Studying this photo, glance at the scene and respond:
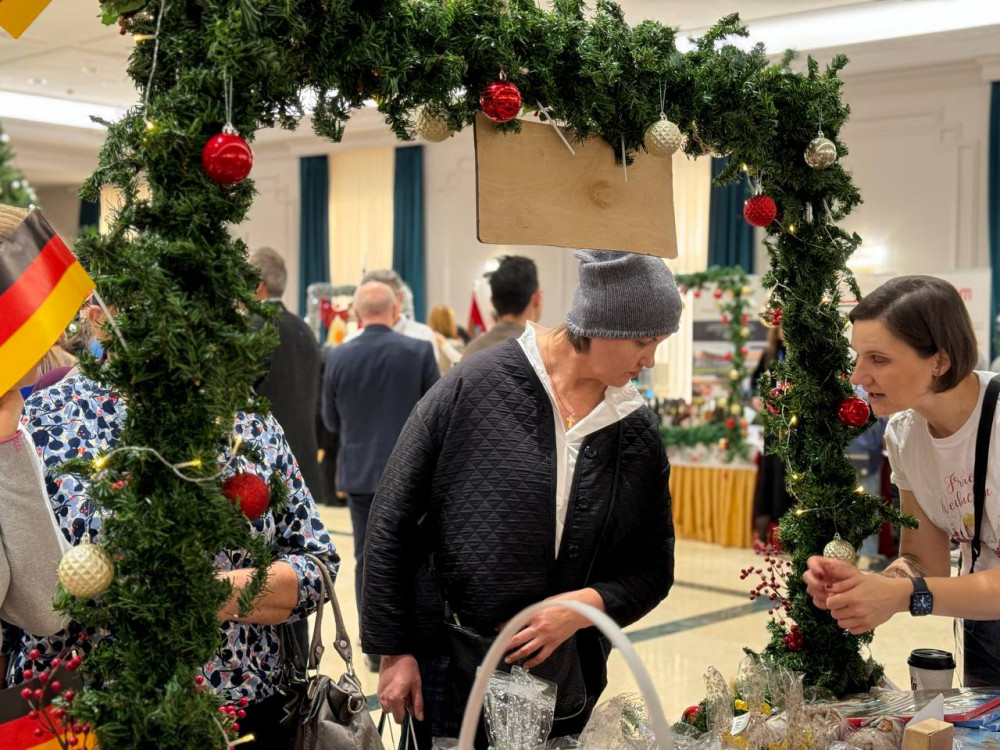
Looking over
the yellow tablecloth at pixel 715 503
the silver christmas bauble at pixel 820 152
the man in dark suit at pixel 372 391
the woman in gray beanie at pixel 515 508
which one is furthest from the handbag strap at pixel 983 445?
the yellow tablecloth at pixel 715 503

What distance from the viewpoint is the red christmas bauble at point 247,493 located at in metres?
1.42

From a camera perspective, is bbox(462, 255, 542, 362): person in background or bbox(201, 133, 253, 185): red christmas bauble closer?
bbox(201, 133, 253, 185): red christmas bauble

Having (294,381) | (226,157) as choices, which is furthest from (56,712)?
(294,381)

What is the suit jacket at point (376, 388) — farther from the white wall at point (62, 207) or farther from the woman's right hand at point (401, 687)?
the white wall at point (62, 207)

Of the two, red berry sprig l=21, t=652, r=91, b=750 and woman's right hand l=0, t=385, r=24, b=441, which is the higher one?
woman's right hand l=0, t=385, r=24, b=441

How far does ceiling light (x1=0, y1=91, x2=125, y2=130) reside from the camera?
1257 cm

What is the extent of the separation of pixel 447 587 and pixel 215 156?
1.03 metres

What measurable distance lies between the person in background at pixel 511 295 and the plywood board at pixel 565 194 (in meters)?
2.52

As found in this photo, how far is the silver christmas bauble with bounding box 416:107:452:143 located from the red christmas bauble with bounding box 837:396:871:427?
3.61 ft

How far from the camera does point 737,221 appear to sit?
411 inches

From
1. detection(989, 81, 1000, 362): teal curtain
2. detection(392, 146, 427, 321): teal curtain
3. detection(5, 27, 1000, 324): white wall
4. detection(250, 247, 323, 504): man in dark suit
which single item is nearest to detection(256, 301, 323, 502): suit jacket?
detection(250, 247, 323, 504): man in dark suit

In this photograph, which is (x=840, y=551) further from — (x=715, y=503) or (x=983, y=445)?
(x=715, y=503)

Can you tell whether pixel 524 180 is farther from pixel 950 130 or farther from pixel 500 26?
pixel 950 130

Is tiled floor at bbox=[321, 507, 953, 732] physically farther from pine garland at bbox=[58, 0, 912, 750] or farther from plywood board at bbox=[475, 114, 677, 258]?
pine garland at bbox=[58, 0, 912, 750]
